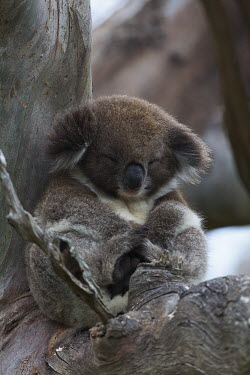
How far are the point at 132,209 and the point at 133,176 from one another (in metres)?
0.31

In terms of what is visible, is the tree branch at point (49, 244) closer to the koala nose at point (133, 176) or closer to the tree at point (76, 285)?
the tree at point (76, 285)

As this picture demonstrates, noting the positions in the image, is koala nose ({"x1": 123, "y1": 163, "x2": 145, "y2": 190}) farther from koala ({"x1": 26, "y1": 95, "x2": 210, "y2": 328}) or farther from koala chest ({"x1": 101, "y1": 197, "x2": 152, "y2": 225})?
koala chest ({"x1": 101, "y1": 197, "x2": 152, "y2": 225})

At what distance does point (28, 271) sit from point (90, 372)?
2.64 ft

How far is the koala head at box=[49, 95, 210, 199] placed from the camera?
3.85m

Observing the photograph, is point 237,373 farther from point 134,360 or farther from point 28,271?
point 28,271

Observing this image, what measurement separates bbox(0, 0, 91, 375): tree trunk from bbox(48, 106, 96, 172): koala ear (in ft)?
0.36

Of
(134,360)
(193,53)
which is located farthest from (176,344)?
(193,53)

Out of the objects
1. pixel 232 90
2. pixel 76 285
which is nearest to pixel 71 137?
pixel 76 285

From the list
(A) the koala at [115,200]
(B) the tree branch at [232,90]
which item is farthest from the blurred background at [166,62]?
(A) the koala at [115,200]

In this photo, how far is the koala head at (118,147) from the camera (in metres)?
3.85

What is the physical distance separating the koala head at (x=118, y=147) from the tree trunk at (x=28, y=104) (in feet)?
0.51

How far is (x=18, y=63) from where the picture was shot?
3801mm

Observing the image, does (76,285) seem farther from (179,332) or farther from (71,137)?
(71,137)

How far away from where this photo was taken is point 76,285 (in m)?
2.62
